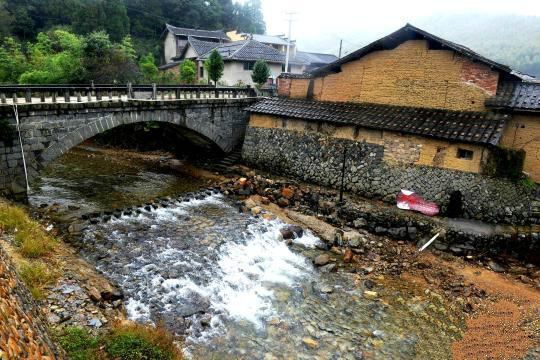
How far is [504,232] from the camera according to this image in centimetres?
1634

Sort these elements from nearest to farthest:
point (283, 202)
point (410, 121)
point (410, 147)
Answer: point (410, 147) < point (410, 121) < point (283, 202)

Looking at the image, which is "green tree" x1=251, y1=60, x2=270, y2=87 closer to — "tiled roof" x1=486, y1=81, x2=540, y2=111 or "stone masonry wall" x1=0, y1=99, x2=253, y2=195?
"stone masonry wall" x1=0, y1=99, x2=253, y2=195

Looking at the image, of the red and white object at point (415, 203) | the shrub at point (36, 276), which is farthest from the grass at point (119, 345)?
the red and white object at point (415, 203)

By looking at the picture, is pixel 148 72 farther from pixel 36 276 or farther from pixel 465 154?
pixel 465 154

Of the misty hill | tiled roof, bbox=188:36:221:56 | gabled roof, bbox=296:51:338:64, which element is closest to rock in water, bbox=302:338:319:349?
tiled roof, bbox=188:36:221:56

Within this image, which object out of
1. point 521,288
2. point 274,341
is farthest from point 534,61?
point 274,341

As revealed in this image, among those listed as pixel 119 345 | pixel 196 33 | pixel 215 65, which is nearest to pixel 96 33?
pixel 215 65

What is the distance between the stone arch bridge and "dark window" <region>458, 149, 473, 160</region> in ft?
50.6

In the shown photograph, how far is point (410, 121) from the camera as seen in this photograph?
19734 mm

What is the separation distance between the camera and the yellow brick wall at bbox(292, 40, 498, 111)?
18.9 meters

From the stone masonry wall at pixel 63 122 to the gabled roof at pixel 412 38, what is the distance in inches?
412

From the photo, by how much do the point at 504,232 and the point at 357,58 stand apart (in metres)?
13.0

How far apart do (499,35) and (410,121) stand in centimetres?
8581

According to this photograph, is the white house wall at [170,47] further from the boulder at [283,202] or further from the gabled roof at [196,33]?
the boulder at [283,202]
